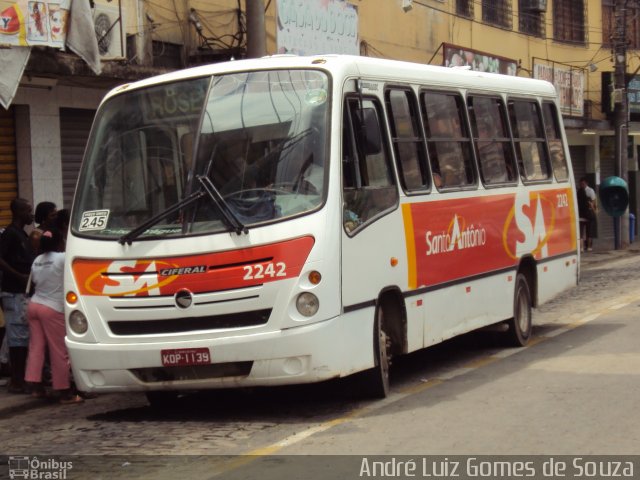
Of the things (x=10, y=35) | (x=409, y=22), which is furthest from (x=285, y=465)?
(x=409, y=22)

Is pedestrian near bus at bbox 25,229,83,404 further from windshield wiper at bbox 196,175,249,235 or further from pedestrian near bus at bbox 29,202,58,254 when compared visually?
windshield wiper at bbox 196,175,249,235

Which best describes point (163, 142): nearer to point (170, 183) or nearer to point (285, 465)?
point (170, 183)

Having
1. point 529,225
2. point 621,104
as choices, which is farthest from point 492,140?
point 621,104

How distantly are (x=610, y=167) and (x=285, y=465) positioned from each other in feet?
106

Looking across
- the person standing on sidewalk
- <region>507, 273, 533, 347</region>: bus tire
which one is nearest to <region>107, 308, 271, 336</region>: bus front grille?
<region>507, 273, 533, 347</region>: bus tire

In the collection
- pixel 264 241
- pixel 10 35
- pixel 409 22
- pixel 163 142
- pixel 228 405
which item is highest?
pixel 409 22

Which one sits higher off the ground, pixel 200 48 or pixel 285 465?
pixel 200 48

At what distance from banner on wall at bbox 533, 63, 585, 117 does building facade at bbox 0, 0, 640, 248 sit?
1.8 inches

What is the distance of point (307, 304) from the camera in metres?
8.45

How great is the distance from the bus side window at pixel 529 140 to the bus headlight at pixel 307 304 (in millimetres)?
5257

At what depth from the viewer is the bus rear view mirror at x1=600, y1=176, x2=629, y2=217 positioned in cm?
2955

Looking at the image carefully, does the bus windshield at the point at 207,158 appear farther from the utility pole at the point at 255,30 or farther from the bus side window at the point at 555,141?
the bus side window at the point at 555,141

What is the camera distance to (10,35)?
12.9 metres

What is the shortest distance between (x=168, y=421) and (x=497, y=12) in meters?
23.7
